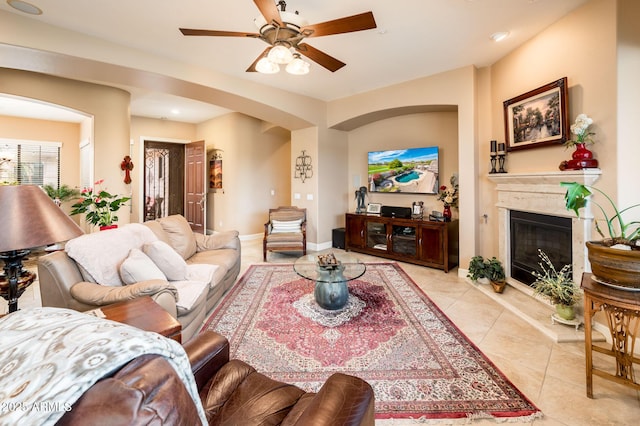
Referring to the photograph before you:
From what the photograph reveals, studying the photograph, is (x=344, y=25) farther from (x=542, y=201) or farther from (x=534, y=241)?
(x=534, y=241)

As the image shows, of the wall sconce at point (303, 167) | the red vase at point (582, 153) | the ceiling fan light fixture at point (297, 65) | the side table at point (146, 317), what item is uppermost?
the ceiling fan light fixture at point (297, 65)

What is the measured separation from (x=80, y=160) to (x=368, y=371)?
764 cm

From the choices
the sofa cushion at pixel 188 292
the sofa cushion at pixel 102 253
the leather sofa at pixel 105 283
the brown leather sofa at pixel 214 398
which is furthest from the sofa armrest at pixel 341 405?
the sofa cushion at pixel 102 253

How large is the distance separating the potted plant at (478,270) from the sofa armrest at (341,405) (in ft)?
10.2

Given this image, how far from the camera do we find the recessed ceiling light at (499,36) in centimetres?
301

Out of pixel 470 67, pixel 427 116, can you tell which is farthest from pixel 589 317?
pixel 427 116

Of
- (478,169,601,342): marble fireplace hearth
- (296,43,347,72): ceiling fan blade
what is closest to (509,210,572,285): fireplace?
(478,169,601,342): marble fireplace hearth

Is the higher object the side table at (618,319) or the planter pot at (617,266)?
the planter pot at (617,266)

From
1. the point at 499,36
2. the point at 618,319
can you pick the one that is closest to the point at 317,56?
the point at 499,36

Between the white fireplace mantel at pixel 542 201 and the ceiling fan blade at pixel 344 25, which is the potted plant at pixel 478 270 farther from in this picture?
the ceiling fan blade at pixel 344 25

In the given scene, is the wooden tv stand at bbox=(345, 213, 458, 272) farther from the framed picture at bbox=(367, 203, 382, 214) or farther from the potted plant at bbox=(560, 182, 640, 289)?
the potted plant at bbox=(560, 182, 640, 289)

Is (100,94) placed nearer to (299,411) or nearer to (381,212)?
(381,212)

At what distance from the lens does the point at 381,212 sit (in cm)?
511

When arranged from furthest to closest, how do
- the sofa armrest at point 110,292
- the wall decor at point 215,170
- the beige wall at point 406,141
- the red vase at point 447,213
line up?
the wall decor at point 215,170 < the beige wall at point 406,141 < the red vase at point 447,213 < the sofa armrest at point 110,292
